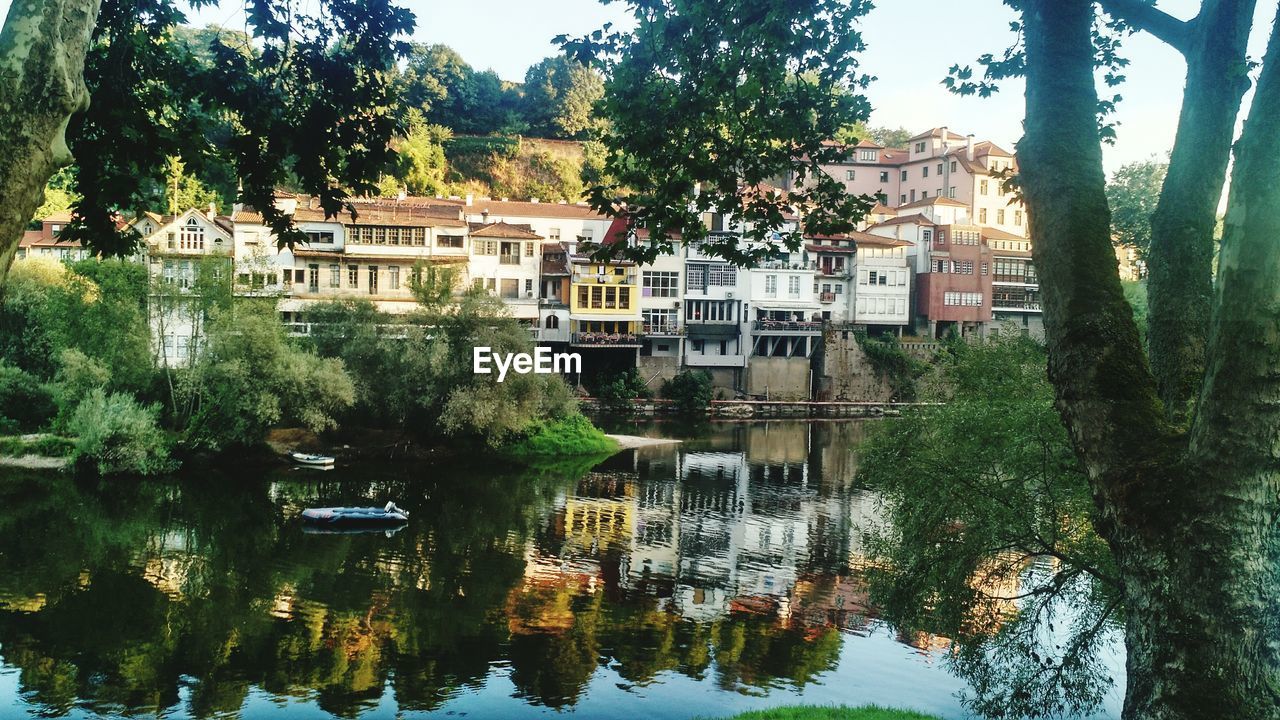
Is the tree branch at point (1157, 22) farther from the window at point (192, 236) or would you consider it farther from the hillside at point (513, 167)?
the hillside at point (513, 167)

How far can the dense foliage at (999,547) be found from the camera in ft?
46.2

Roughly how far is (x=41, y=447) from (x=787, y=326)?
41.0 m

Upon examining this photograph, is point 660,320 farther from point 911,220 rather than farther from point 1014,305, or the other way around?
point 1014,305

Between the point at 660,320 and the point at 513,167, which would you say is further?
the point at 513,167

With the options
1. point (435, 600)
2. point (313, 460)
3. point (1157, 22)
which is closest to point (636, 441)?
point (313, 460)

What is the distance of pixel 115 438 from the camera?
35.2 metres

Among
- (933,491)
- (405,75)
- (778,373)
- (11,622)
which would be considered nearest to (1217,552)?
(933,491)

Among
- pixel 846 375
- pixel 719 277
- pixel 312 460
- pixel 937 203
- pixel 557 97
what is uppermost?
pixel 557 97

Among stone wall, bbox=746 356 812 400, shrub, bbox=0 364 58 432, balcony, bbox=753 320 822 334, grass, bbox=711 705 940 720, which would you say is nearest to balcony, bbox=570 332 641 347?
stone wall, bbox=746 356 812 400

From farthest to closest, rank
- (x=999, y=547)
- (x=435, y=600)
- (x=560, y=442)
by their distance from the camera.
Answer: (x=560, y=442), (x=435, y=600), (x=999, y=547)

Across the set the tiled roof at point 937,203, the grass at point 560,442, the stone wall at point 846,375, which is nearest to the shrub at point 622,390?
the grass at point 560,442

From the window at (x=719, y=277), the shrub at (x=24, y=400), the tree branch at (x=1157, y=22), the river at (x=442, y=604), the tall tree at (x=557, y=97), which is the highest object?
the tall tree at (x=557, y=97)

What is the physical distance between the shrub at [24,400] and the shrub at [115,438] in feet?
24.6

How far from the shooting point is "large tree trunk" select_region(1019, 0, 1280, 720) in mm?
3793
